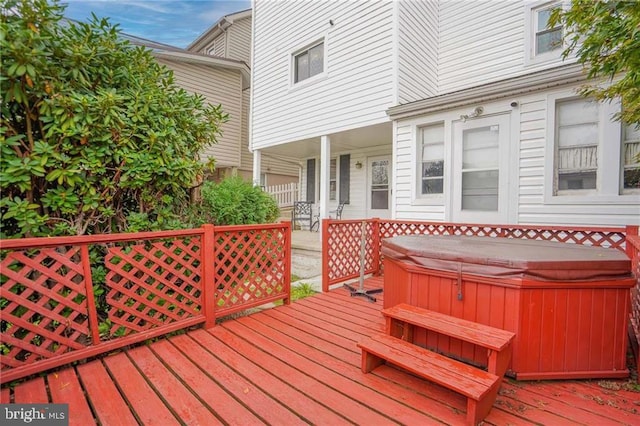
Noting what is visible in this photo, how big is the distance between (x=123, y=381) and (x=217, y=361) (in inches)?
25.5

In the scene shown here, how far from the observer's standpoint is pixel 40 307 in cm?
220

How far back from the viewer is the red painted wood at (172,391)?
1830 mm

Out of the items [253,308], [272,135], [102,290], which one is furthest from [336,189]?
[102,290]

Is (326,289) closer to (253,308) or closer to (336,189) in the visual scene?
(253,308)

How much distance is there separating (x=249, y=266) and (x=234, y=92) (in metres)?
10.6

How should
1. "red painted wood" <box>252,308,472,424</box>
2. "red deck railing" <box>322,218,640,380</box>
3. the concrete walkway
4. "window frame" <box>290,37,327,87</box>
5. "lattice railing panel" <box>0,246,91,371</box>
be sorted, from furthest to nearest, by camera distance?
"window frame" <box>290,37,327,87</box> < the concrete walkway < "red deck railing" <box>322,218,640,380</box> < "lattice railing panel" <box>0,246,91,371</box> < "red painted wood" <box>252,308,472,424</box>

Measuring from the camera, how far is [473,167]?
5246mm

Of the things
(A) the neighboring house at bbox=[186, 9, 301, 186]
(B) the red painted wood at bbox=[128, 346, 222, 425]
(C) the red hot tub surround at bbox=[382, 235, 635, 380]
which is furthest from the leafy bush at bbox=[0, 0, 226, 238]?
(A) the neighboring house at bbox=[186, 9, 301, 186]

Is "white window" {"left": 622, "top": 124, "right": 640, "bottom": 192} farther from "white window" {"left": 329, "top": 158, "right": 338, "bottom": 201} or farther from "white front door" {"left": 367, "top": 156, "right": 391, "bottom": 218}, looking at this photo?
"white window" {"left": 329, "top": 158, "right": 338, "bottom": 201}

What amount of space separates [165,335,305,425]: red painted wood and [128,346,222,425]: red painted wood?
54mm

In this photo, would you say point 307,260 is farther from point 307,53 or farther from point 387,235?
point 307,53

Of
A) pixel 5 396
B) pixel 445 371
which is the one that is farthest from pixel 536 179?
pixel 5 396

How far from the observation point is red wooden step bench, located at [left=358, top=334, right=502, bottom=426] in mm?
1709

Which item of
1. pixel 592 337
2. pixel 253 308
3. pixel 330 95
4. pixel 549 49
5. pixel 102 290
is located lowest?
pixel 253 308
